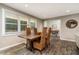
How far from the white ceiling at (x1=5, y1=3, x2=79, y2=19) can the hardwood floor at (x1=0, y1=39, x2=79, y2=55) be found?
2.28 feet

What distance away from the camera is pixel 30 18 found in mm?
1777

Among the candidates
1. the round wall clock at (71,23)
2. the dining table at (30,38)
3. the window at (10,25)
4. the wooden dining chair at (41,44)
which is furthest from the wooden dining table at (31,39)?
the round wall clock at (71,23)

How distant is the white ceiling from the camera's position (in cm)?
168

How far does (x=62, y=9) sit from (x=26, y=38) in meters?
1.17

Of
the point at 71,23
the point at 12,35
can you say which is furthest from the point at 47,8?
the point at 12,35

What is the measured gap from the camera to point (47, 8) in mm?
1753

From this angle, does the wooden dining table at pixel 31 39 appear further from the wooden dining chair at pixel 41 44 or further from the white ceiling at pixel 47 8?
the white ceiling at pixel 47 8

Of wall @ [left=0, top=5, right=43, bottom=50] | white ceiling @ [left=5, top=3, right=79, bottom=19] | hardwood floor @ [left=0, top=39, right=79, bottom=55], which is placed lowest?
hardwood floor @ [left=0, top=39, right=79, bottom=55]

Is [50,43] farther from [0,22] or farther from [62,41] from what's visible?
[0,22]

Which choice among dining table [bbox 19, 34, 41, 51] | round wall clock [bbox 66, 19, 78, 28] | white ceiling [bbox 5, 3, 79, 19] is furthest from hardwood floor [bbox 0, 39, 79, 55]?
white ceiling [bbox 5, 3, 79, 19]

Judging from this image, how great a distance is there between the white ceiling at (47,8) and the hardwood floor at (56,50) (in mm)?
694

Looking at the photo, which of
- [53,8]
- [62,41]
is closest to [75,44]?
[62,41]

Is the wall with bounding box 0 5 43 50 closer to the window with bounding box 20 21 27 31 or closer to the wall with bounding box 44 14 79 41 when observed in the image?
the window with bounding box 20 21 27 31

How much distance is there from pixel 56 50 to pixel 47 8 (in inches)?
41.7
